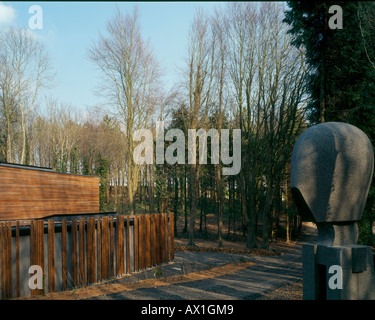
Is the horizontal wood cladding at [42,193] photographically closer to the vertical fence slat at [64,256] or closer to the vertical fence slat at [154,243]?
the vertical fence slat at [64,256]

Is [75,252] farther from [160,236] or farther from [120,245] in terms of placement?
[160,236]

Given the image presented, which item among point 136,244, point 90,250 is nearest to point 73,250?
point 90,250

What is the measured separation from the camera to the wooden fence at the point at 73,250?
271 inches

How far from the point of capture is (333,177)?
5711 mm

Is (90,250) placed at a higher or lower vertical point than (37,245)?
lower

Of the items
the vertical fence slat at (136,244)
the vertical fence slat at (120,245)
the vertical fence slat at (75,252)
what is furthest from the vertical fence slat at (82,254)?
the vertical fence slat at (136,244)

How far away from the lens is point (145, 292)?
729cm

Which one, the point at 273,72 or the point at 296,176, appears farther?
the point at 273,72

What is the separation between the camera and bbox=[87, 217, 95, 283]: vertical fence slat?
8648mm

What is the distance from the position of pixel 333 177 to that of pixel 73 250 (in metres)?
6.46

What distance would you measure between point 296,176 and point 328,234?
1.25m

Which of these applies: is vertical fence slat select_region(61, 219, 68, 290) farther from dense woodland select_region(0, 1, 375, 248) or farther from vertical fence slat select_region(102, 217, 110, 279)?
dense woodland select_region(0, 1, 375, 248)
